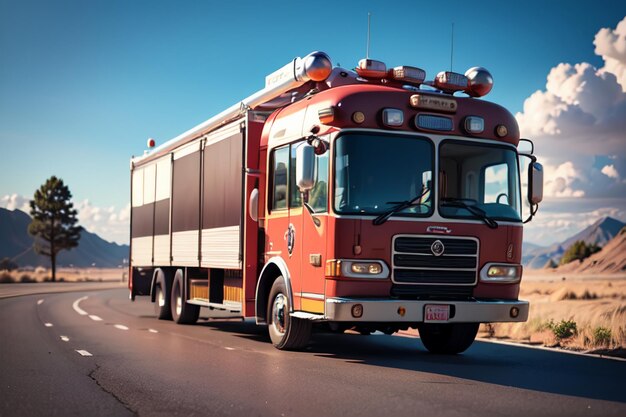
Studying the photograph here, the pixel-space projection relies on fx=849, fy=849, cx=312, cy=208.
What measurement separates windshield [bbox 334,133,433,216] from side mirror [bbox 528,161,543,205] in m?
1.48

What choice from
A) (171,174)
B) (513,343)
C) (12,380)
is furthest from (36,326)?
(513,343)

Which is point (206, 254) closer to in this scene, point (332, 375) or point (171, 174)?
point (171, 174)

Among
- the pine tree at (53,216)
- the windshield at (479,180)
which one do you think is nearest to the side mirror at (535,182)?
the windshield at (479,180)

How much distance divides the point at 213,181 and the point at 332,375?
592cm

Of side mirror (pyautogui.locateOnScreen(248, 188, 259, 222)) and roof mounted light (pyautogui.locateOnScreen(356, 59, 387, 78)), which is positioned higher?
roof mounted light (pyautogui.locateOnScreen(356, 59, 387, 78))

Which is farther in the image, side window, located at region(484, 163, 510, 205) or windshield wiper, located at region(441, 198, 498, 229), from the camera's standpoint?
side window, located at region(484, 163, 510, 205)

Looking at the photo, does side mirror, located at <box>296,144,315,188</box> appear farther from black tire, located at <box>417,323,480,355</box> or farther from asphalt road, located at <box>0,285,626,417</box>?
black tire, located at <box>417,323,480,355</box>

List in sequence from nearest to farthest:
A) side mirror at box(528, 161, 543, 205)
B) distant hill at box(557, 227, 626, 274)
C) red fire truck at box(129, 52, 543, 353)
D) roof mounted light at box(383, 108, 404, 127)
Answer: red fire truck at box(129, 52, 543, 353)
roof mounted light at box(383, 108, 404, 127)
side mirror at box(528, 161, 543, 205)
distant hill at box(557, 227, 626, 274)

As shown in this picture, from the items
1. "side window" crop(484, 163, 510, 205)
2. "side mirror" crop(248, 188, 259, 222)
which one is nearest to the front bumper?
"side window" crop(484, 163, 510, 205)

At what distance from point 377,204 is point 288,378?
2.45 metres

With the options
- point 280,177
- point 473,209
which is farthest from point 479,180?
point 280,177

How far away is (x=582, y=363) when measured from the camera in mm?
10539

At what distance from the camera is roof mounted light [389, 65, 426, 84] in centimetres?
1130

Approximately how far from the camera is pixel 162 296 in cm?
1811
